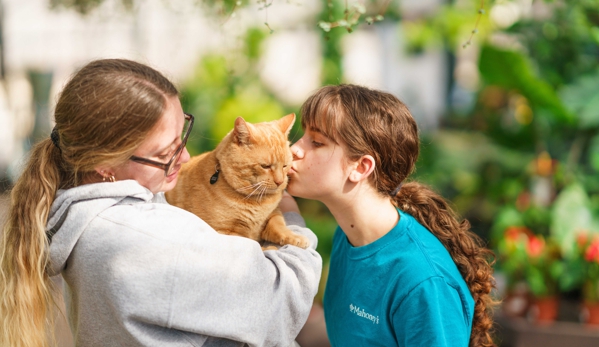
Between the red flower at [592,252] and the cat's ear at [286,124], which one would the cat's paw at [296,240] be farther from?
the red flower at [592,252]

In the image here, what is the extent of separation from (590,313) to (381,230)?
2.81m

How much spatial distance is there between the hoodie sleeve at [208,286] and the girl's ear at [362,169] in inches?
17.2

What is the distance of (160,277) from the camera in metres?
1.27

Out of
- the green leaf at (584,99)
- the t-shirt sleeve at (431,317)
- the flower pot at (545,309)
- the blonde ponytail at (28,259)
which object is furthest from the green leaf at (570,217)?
the blonde ponytail at (28,259)

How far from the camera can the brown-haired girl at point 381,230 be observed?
5.04ft

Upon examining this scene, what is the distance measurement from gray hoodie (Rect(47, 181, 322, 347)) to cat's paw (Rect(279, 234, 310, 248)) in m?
0.14

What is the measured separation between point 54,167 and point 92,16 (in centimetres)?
161

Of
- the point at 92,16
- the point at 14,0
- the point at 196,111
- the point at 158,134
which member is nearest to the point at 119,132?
the point at 158,134

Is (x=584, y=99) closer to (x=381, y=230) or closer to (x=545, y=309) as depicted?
(x=545, y=309)

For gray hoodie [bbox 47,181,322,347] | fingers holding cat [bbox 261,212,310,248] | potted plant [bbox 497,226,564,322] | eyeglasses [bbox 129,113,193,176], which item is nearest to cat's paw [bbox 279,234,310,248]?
fingers holding cat [bbox 261,212,310,248]

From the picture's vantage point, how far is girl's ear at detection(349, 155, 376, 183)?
1.66 meters

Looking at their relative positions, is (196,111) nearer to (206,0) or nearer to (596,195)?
(206,0)

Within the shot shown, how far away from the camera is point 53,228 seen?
140 cm

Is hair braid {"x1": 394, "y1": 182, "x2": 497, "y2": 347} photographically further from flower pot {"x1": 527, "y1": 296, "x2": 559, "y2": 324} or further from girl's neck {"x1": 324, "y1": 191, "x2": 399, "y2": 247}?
flower pot {"x1": 527, "y1": 296, "x2": 559, "y2": 324}
